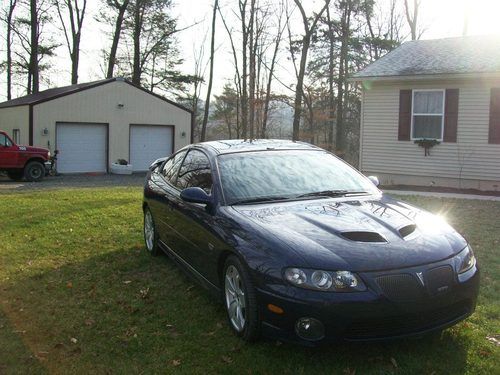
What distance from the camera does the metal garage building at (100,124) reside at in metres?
22.5

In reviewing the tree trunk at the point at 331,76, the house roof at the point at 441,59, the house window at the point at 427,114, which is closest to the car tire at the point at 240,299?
the house roof at the point at 441,59

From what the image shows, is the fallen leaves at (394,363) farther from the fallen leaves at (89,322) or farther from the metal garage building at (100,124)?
the metal garage building at (100,124)

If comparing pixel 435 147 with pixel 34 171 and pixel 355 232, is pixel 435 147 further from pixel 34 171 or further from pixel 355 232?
pixel 34 171

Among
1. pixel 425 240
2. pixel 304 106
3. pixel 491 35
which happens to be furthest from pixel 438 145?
pixel 304 106

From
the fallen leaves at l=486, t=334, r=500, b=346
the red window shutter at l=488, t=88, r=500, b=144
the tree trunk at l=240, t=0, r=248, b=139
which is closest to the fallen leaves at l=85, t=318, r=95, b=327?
the fallen leaves at l=486, t=334, r=500, b=346

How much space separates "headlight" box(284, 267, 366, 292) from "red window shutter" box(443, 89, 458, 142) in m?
11.9

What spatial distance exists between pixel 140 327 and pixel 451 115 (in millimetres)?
12008

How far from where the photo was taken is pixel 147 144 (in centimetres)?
2558

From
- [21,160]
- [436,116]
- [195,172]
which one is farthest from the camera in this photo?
[21,160]

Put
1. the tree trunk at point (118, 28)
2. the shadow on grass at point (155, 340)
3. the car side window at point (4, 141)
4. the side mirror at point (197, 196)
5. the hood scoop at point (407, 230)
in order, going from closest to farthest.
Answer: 1. the shadow on grass at point (155, 340)
2. the hood scoop at point (407, 230)
3. the side mirror at point (197, 196)
4. the car side window at point (4, 141)
5. the tree trunk at point (118, 28)

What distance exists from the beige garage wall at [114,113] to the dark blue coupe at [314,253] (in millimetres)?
19375

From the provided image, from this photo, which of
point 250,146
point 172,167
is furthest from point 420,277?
point 172,167

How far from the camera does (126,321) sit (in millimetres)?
4250

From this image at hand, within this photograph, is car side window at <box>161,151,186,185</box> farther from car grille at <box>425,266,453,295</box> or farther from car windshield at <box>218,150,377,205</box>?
car grille at <box>425,266,453,295</box>
